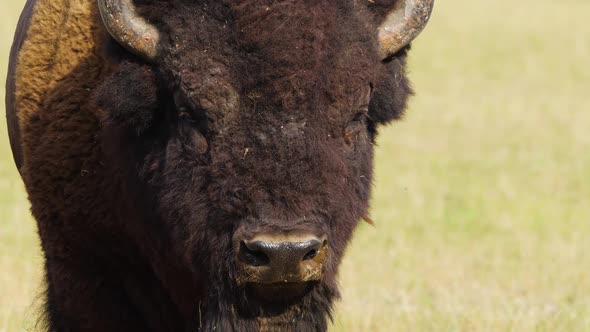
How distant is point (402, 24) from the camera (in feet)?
17.2

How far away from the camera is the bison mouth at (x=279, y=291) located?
15.3ft

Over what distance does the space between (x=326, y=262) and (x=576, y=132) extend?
16.4m

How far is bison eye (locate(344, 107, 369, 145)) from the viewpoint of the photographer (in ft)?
16.5

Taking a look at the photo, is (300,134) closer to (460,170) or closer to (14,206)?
(14,206)

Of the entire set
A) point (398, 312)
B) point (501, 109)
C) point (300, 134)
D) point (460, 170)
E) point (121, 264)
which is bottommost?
point (501, 109)

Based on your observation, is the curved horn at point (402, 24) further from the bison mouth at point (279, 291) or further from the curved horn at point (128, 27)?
the bison mouth at point (279, 291)

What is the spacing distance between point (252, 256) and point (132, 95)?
1057mm

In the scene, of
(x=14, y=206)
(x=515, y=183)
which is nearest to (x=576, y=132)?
(x=515, y=183)

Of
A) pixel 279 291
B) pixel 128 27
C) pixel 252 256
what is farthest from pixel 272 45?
pixel 279 291

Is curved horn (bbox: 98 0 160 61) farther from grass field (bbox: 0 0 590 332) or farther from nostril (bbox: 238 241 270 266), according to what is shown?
grass field (bbox: 0 0 590 332)

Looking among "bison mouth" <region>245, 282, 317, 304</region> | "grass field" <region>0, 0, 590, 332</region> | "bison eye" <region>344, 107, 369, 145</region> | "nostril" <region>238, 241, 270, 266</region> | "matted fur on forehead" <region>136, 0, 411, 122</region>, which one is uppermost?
"matted fur on forehead" <region>136, 0, 411, 122</region>

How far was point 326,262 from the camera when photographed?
4.75 metres

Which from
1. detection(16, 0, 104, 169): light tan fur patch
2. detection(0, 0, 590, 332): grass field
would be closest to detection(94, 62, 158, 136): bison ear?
detection(16, 0, 104, 169): light tan fur patch

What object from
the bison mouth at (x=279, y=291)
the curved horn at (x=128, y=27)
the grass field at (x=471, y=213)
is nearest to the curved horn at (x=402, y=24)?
the curved horn at (x=128, y=27)
